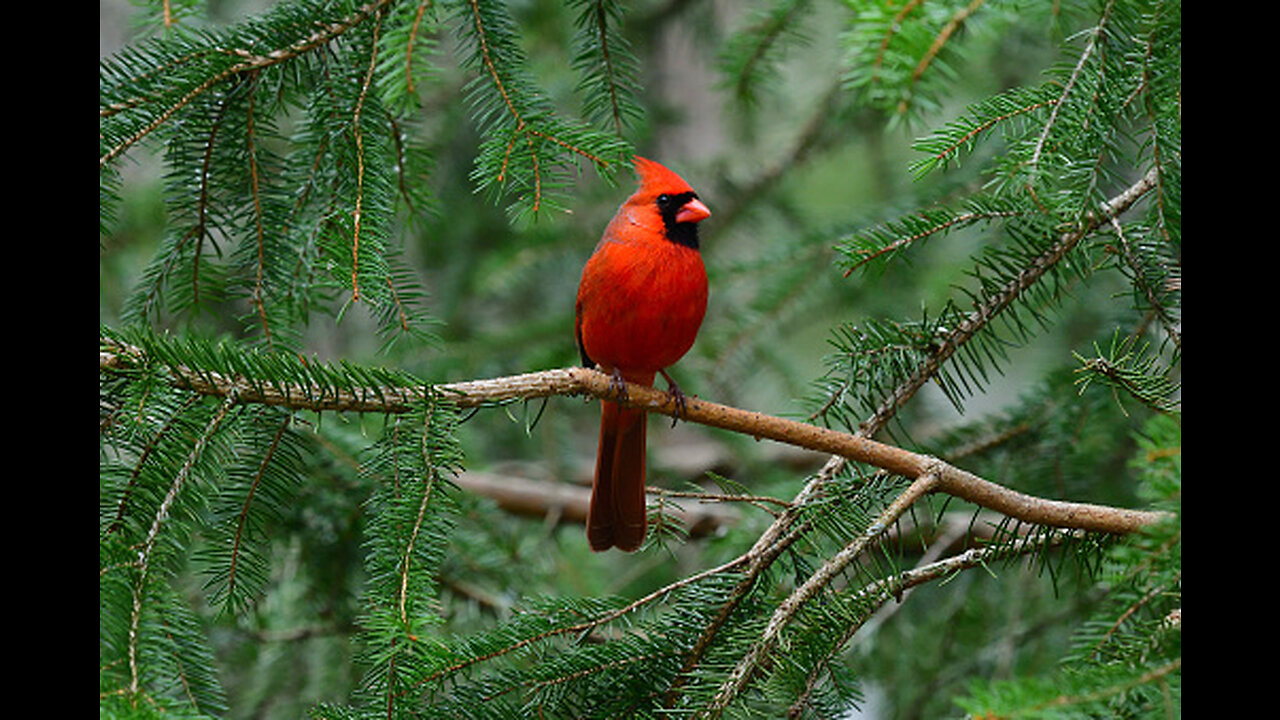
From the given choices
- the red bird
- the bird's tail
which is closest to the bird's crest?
the red bird

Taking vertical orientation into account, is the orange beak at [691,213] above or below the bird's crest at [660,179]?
below

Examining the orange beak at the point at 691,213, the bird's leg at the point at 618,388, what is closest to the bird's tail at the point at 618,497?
the bird's leg at the point at 618,388

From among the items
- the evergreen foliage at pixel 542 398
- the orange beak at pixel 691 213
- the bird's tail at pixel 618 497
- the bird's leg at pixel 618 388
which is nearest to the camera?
the evergreen foliage at pixel 542 398

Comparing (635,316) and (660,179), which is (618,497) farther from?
(660,179)

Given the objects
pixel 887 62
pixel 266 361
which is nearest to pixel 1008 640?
pixel 887 62

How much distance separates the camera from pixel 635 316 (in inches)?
97.7

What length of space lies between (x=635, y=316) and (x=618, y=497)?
1.35ft

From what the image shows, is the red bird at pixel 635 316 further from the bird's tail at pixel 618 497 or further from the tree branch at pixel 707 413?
the tree branch at pixel 707 413

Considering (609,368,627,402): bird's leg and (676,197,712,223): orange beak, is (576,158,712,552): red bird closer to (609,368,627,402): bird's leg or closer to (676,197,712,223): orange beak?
(676,197,712,223): orange beak

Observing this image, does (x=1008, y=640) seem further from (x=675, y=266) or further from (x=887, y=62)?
(x=887, y=62)

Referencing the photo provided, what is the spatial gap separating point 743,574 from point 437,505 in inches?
19.4

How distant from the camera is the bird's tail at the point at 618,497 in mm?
2391

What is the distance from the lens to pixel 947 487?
167cm
